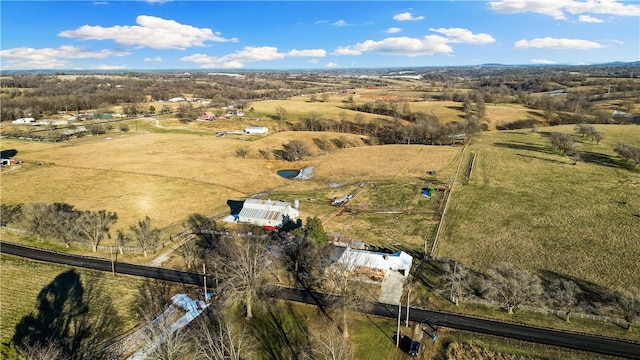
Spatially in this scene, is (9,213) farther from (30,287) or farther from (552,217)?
(552,217)

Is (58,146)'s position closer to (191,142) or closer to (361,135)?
(191,142)

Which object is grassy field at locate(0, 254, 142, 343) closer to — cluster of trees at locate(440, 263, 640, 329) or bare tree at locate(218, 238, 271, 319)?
bare tree at locate(218, 238, 271, 319)

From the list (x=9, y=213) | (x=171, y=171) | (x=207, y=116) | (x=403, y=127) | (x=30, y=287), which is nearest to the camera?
(x=30, y=287)

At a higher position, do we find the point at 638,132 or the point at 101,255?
the point at 638,132

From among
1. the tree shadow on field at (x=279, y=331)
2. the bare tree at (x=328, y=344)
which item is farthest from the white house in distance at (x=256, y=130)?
the bare tree at (x=328, y=344)

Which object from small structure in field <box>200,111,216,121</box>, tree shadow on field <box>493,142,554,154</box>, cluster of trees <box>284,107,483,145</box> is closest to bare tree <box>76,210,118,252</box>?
cluster of trees <box>284,107,483,145</box>

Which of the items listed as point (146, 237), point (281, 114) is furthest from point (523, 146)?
point (146, 237)

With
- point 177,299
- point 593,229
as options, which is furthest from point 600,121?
point 177,299
